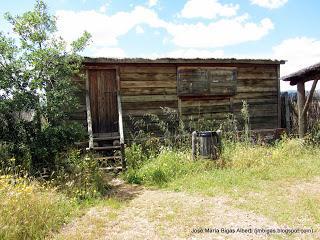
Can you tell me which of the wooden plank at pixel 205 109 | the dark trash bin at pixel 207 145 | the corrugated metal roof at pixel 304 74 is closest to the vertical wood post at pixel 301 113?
the corrugated metal roof at pixel 304 74

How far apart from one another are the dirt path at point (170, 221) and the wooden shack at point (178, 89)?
4366 millimetres

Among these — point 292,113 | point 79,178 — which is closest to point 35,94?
point 79,178

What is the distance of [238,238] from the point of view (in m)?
4.61

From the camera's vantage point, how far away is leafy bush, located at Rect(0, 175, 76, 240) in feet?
15.2

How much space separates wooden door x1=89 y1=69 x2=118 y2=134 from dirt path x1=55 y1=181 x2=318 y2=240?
4814 millimetres

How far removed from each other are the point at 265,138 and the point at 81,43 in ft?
24.5

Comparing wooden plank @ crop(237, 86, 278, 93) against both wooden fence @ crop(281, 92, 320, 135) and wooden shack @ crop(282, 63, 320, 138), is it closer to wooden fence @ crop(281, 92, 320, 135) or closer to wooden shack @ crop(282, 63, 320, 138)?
wooden fence @ crop(281, 92, 320, 135)

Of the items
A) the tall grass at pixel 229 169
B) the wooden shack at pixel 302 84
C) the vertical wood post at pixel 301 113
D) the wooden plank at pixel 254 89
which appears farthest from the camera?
the wooden plank at pixel 254 89

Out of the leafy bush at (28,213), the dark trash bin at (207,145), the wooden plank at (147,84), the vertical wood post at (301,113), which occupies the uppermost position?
the wooden plank at (147,84)

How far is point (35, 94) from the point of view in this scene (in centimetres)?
783

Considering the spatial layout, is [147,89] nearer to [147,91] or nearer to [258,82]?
[147,91]

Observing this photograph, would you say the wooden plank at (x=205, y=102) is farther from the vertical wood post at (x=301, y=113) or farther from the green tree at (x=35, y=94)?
the green tree at (x=35, y=94)

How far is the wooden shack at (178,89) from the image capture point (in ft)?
36.3

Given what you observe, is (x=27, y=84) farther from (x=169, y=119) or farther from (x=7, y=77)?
(x=169, y=119)
